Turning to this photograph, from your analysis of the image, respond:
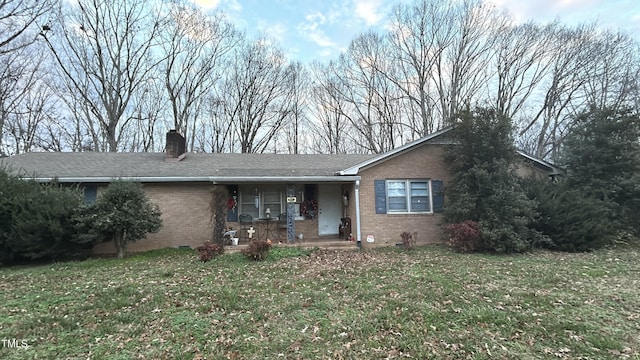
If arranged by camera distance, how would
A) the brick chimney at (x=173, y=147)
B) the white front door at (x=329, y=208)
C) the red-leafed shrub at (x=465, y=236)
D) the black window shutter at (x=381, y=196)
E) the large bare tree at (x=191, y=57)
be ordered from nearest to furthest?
the red-leafed shrub at (x=465, y=236) < the black window shutter at (x=381, y=196) < the white front door at (x=329, y=208) < the brick chimney at (x=173, y=147) < the large bare tree at (x=191, y=57)

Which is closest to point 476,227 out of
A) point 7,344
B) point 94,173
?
point 7,344

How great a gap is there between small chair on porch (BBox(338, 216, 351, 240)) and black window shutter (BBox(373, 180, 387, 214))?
127cm

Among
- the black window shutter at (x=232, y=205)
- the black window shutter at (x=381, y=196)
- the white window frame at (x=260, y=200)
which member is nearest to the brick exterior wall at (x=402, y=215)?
the black window shutter at (x=381, y=196)

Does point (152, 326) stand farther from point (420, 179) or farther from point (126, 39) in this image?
point (126, 39)

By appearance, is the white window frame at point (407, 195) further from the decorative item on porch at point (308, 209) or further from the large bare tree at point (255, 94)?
the large bare tree at point (255, 94)

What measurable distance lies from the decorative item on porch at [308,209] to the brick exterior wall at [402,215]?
157cm

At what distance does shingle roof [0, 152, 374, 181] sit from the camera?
34.9ft

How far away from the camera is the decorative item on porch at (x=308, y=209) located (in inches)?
482

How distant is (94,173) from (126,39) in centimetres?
1480

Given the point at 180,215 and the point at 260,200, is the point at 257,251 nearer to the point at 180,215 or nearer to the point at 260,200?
the point at 260,200

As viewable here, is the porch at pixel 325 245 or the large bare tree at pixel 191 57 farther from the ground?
the large bare tree at pixel 191 57

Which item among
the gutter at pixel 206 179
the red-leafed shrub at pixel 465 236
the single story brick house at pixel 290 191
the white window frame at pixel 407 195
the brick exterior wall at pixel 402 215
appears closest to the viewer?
the red-leafed shrub at pixel 465 236

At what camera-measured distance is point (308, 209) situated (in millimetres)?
12258

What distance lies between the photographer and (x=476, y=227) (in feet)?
32.0
